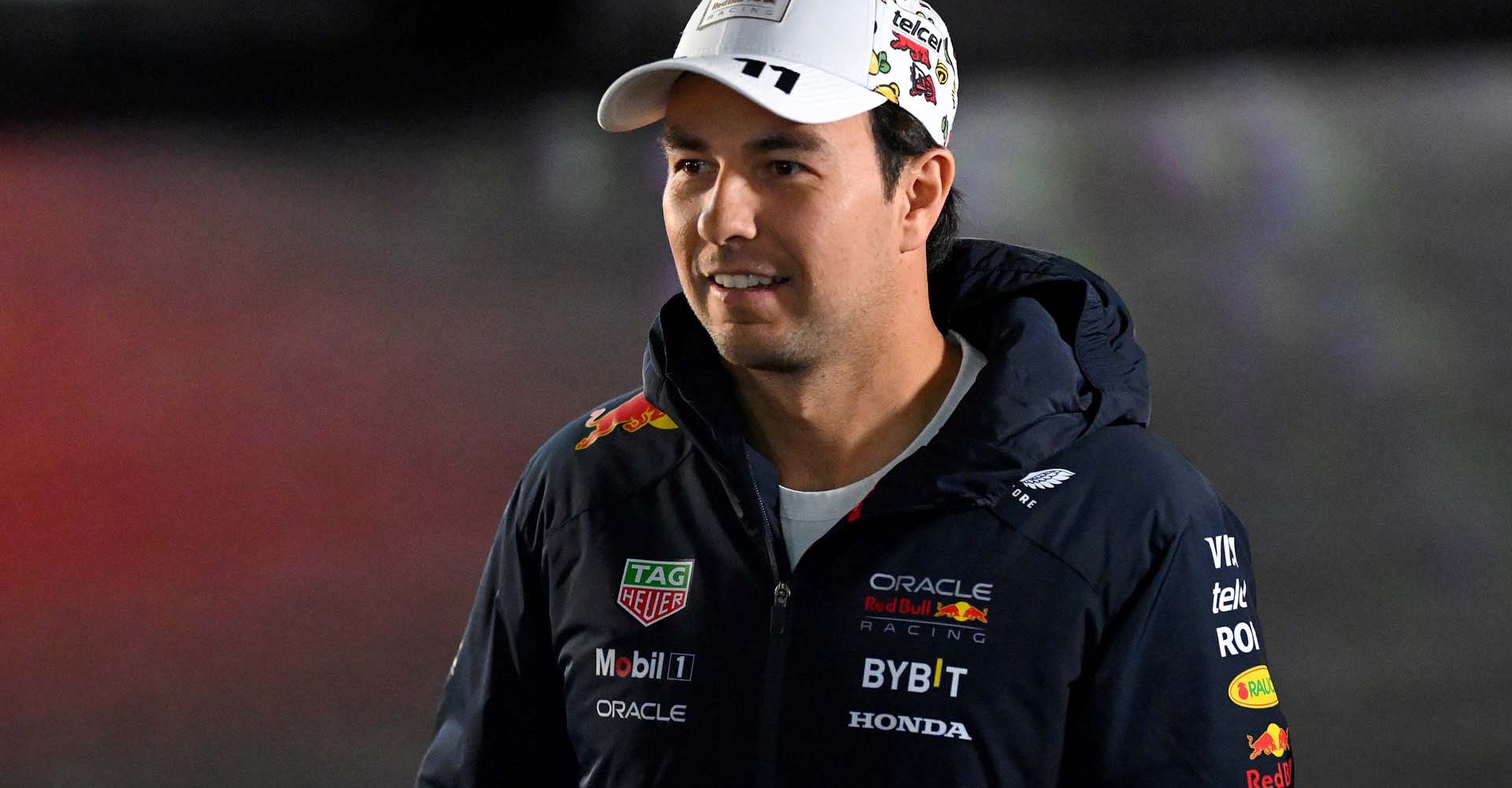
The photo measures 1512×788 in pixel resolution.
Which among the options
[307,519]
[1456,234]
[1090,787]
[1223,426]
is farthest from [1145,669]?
[307,519]

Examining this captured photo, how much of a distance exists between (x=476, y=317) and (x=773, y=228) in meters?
2.90

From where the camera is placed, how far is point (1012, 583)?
1.18 metres

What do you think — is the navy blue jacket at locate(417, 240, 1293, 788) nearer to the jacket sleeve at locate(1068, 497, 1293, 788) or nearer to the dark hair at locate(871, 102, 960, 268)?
the jacket sleeve at locate(1068, 497, 1293, 788)

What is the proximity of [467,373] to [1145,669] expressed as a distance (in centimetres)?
304

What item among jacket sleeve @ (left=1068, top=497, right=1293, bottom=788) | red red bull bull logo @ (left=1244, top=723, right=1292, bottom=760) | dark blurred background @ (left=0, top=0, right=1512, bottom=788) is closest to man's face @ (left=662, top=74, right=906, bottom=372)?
jacket sleeve @ (left=1068, top=497, right=1293, bottom=788)

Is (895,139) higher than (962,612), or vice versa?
(895,139)

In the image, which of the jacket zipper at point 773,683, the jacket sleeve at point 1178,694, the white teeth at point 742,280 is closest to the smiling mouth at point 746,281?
the white teeth at point 742,280

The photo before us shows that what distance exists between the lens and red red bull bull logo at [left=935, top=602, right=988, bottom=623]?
1.17 meters

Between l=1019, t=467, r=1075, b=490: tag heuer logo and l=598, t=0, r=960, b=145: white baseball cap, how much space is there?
32 centimetres

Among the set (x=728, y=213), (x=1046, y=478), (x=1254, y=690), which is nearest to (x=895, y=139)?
(x=728, y=213)

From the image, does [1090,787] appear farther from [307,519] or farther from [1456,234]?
[307,519]

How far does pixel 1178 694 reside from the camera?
3.81 feet

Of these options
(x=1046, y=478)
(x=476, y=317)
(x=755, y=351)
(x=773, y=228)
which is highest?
(x=476, y=317)

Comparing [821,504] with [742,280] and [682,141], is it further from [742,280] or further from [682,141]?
[682,141]
